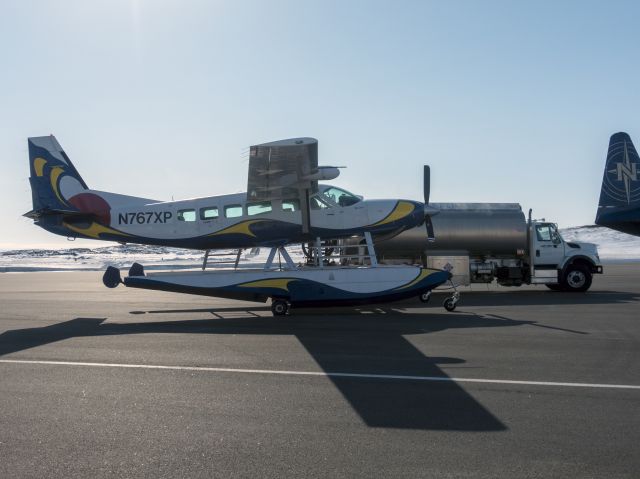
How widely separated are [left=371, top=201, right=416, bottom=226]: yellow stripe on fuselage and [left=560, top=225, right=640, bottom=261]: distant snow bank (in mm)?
62794

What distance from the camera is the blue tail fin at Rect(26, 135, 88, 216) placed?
15941mm

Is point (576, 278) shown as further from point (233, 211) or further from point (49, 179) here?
point (49, 179)

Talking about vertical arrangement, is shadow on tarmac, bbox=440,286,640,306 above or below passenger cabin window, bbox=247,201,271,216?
below

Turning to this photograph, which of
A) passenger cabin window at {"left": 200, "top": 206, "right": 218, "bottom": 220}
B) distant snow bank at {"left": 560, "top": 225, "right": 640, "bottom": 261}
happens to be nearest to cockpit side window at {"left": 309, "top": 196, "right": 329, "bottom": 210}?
passenger cabin window at {"left": 200, "top": 206, "right": 218, "bottom": 220}

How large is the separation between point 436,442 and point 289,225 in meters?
11.4

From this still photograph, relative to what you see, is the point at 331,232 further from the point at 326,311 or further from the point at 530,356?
the point at 530,356

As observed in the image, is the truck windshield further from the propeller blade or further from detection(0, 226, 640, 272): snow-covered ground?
detection(0, 226, 640, 272): snow-covered ground

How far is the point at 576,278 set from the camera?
68.9 ft

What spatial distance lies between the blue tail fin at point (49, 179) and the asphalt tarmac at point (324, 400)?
470cm

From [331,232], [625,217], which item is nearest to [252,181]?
[331,232]

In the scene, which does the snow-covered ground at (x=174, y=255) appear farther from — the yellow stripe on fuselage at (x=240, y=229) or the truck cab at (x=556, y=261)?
the yellow stripe on fuselage at (x=240, y=229)

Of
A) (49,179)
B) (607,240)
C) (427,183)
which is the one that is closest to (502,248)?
(427,183)

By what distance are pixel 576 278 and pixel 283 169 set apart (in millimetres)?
12138

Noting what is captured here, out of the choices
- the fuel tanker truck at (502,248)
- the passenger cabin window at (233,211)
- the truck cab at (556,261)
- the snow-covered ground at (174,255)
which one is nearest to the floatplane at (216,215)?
the passenger cabin window at (233,211)
